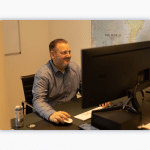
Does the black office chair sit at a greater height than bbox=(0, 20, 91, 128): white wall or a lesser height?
lesser

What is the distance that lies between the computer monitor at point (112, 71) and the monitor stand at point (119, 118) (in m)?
0.05

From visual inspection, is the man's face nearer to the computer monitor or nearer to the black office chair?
the black office chair

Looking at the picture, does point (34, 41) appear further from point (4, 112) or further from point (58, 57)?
point (4, 112)

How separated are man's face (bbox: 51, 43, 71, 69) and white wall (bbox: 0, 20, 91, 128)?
1061 mm

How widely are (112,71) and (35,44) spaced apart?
248cm

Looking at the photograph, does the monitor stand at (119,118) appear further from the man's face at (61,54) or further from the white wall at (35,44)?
the white wall at (35,44)

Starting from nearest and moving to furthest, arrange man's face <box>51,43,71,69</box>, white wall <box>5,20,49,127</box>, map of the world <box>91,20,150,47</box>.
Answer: man's face <box>51,43,71,69</box> < map of the world <box>91,20,150,47</box> < white wall <box>5,20,49,127</box>

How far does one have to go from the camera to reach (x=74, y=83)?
7.41 ft

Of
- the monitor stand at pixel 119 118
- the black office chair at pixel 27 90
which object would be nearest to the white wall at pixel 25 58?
the black office chair at pixel 27 90

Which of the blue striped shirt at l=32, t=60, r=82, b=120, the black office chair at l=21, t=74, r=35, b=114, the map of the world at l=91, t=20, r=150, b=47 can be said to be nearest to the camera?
the blue striped shirt at l=32, t=60, r=82, b=120

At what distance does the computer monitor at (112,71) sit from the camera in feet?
3.94

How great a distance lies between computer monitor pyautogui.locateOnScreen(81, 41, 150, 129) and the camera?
120 cm

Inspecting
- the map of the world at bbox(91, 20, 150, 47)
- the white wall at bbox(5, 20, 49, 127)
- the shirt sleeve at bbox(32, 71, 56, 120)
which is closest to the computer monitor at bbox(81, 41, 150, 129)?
the shirt sleeve at bbox(32, 71, 56, 120)

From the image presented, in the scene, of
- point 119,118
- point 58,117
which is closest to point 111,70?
point 119,118
